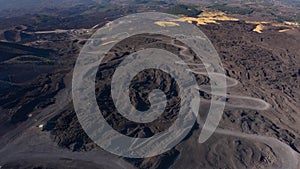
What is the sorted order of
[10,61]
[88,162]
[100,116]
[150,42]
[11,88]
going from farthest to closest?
[150,42]
[10,61]
[11,88]
[100,116]
[88,162]

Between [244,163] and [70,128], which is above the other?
[70,128]

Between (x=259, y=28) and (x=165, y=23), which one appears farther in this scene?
(x=165, y=23)

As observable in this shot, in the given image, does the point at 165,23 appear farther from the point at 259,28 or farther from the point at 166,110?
the point at 166,110

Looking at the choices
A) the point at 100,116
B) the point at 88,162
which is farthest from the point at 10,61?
the point at 88,162

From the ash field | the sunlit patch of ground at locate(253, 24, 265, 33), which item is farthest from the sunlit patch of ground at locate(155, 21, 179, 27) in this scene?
the sunlit patch of ground at locate(253, 24, 265, 33)

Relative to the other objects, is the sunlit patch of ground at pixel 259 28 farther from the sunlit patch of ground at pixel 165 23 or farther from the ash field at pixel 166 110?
the sunlit patch of ground at pixel 165 23

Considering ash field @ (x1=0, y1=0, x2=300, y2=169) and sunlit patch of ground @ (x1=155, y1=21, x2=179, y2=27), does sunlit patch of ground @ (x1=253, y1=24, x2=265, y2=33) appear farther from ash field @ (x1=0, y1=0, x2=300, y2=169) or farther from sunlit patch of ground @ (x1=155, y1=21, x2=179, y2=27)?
sunlit patch of ground @ (x1=155, y1=21, x2=179, y2=27)

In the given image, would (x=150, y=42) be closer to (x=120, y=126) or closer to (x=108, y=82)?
(x=108, y=82)

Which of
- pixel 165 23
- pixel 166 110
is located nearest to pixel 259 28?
pixel 165 23

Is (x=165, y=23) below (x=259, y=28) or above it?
above

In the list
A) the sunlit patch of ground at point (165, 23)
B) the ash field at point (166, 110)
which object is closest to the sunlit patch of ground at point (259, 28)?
the ash field at point (166, 110)

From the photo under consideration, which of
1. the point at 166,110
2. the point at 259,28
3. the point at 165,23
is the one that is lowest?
the point at 166,110
